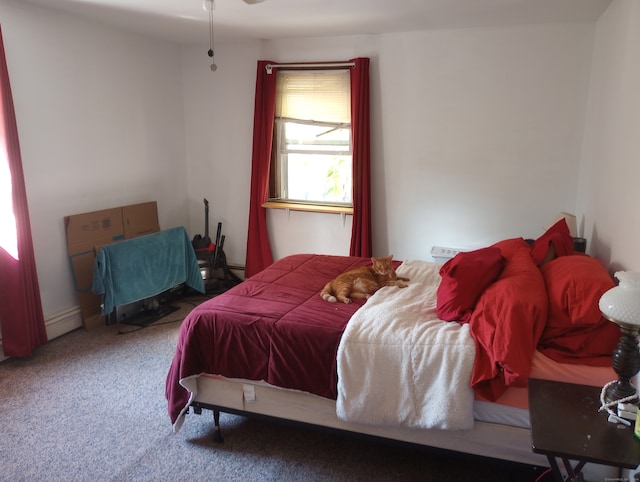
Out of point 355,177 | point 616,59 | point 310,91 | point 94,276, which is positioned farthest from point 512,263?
point 94,276

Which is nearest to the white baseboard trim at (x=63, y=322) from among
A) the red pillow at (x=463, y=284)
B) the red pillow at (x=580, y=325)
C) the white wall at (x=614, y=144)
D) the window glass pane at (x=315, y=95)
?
the window glass pane at (x=315, y=95)

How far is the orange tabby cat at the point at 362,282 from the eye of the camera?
2.58m

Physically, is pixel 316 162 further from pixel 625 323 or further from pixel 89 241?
pixel 625 323

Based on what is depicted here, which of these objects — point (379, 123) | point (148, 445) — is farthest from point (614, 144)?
point (148, 445)

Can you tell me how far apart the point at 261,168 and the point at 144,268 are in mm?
1425

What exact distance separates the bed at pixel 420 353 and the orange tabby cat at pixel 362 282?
0.09m

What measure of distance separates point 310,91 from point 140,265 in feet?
7.00

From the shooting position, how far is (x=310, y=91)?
428 cm

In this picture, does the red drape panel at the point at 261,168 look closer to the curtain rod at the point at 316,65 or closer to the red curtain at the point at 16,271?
the curtain rod at the point at 316,65

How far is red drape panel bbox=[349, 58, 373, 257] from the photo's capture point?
4000 millimetres

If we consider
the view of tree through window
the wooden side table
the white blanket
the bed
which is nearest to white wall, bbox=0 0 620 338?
the view of tree through window

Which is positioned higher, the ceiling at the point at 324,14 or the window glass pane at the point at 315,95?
the ceiling at the point at 324,14

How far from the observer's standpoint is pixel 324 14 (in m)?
3.35

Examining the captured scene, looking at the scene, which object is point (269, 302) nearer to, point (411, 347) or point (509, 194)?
point (411, 347)
